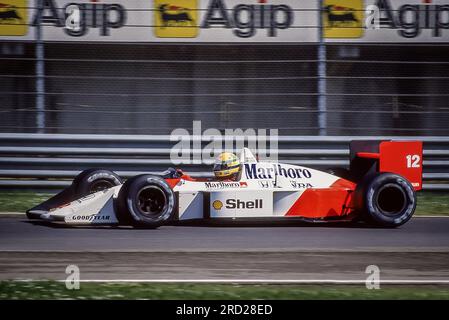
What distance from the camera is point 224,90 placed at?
592 inches

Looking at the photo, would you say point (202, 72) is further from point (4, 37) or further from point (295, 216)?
point (295, 216)

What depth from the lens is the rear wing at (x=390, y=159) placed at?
11055mm

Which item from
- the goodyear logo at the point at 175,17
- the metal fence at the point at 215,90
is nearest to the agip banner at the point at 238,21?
the goodyear logo at the point at 175,17

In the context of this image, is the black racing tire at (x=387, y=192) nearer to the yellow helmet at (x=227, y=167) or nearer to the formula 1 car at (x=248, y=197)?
the formula 1 car at (x=248, y=197)

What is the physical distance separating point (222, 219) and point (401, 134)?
535cm

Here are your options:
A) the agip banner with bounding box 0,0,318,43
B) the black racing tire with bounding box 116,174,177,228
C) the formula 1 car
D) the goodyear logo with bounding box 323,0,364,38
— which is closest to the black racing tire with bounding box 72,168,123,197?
the formula 1 car

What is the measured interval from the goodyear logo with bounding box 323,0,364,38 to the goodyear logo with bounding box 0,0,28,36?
446 cm

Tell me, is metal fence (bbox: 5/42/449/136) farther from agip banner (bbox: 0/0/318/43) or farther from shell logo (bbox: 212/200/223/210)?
shell logo (bbox: 212/200/223/210)

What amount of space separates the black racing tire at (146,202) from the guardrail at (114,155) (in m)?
2.93

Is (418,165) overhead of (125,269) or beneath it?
overhead

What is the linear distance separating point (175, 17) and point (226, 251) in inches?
244

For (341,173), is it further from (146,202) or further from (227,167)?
(146,202)

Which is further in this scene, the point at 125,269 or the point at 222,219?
the point at 222,219
